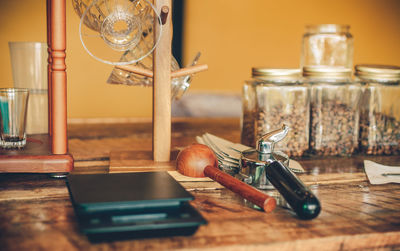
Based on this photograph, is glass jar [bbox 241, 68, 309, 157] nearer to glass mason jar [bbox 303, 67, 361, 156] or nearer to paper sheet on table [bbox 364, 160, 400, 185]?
glass mason jar [bbox 303, 67, 361, 156]

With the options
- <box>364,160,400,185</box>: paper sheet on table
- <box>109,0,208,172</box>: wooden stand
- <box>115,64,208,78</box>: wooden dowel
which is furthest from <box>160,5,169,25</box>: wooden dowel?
<box>364,160,400,185</box>: paper sheet on table

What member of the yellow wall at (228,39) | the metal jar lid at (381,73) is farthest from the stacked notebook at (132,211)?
the yellow wall at (228,39)

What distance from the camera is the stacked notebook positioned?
0.57m

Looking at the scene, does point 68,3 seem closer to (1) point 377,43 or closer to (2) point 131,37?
(2) point 131,37

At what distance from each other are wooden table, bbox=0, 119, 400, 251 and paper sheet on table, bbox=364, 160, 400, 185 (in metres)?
0.02

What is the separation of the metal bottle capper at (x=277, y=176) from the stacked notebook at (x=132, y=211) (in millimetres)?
164

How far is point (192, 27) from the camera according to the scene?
2.23 m

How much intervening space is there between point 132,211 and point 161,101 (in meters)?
0.41

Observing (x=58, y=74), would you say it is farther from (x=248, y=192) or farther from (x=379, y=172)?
(x=379, y=172)

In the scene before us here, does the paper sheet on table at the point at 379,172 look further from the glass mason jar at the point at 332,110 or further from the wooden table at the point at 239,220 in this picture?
the glass mason jar at the point at 332,110

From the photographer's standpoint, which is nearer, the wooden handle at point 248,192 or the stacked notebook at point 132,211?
the stacked notebook at point 132,211

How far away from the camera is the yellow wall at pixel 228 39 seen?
196cm

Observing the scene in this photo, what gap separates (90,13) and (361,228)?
643 millimetres

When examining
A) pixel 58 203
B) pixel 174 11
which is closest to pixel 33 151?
pixel 58 203
